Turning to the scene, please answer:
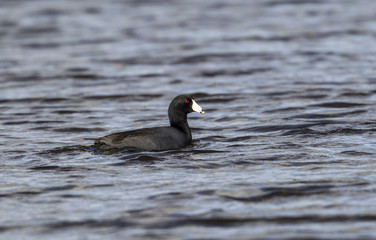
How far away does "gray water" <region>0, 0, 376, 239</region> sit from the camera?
9.24 metres

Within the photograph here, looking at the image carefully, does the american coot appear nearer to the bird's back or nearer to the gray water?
the bird's back

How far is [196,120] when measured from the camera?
53.1 ft

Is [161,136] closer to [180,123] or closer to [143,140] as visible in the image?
[143,140]

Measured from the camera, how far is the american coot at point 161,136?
1199cm

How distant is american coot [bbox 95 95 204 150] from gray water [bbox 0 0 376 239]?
0.18m

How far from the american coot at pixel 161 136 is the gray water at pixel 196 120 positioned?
18cm

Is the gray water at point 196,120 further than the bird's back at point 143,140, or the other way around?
the bird's back at point 143,140

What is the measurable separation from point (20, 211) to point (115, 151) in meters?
2.68

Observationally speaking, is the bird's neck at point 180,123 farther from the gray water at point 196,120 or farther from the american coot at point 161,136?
the gray water at point 196,120

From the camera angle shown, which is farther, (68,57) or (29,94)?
(68,57)

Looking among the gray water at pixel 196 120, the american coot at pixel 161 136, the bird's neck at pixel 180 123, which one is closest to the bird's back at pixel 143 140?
the american coot at pixel 161 136

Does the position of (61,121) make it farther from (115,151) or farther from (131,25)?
(131,25)

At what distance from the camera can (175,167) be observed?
1149 centimetres

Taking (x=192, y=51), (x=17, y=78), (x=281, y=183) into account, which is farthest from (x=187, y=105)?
(x=192, y=51)
